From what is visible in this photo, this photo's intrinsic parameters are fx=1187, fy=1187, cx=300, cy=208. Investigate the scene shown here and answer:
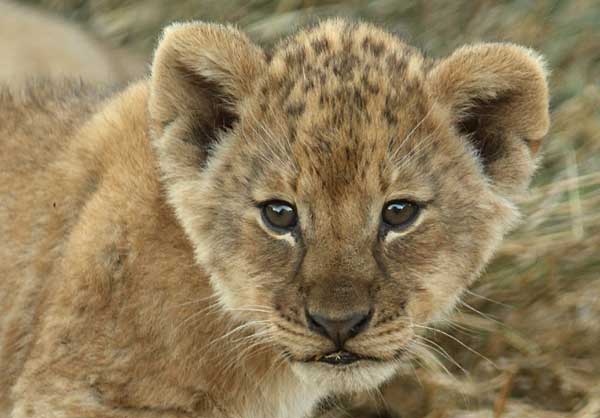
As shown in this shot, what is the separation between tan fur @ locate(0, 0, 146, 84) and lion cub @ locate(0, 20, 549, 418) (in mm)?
2485

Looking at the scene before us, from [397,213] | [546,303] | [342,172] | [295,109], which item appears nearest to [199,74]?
[295,109]

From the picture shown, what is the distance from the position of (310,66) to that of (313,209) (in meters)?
0.55

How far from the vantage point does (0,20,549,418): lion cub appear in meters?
3.87

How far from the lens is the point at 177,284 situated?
14.2 ft

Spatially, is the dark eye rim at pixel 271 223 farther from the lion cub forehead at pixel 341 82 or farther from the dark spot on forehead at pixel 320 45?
the dark spot on forehead at pixel 320 45

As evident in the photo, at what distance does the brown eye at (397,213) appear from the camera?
3.93 meters

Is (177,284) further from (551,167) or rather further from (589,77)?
(589,77)

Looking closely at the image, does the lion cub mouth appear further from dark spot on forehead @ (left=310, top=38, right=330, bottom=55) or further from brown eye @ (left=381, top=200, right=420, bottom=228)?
dark spot on forehead @ (left=310, top=38, right=330, bottom=55)

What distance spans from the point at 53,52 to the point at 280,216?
3782 millimetres

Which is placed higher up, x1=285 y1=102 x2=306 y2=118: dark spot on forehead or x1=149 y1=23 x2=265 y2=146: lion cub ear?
x1=149 y1=23 x2=265 y2=146: lion cub ear

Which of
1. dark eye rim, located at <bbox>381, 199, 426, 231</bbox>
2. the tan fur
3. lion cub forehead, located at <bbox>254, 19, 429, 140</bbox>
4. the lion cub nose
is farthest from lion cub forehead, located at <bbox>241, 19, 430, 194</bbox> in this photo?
the tan fur

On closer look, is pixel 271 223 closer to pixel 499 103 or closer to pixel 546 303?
pixel 499 103

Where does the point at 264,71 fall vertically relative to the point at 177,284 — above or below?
above

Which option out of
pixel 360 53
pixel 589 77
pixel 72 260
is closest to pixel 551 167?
pixel 589 77
